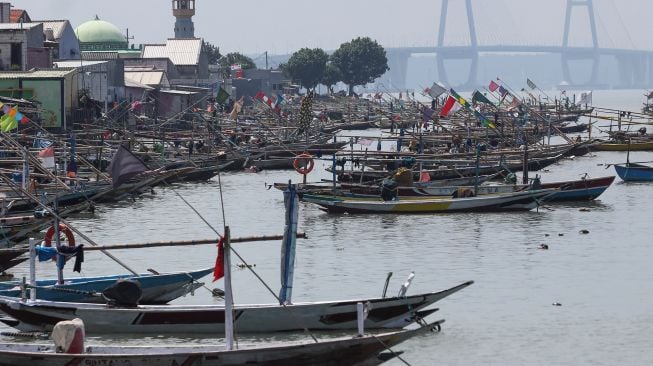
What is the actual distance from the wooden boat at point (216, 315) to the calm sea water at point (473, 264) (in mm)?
342

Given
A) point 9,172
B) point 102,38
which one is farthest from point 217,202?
point 102,38

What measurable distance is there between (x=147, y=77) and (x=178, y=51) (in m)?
21.8

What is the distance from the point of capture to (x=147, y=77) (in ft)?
345

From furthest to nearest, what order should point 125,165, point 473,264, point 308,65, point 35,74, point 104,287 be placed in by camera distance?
point 308,65, point 35,74, point 473,264, point 104,287, point 125,165

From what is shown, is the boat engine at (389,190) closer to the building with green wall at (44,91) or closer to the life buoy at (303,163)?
the life buoy at (303,163)

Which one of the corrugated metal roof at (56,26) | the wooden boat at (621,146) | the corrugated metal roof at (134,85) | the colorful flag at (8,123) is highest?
the corrugated metal roof at (56,26)

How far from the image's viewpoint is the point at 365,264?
127ft

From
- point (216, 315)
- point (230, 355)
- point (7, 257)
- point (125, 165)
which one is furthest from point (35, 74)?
point (230, 355)

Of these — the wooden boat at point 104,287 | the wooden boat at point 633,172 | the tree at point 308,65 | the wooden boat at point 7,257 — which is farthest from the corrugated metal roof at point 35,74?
the tree at point 308,65

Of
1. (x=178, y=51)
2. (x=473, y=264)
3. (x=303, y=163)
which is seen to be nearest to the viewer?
(x=473, y=264)

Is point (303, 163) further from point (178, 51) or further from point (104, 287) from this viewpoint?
point (178, 51)

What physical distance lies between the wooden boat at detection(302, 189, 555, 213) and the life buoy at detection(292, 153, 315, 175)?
277 cm

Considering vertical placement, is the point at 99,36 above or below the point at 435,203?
above

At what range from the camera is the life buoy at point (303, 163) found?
5191 centimetres
